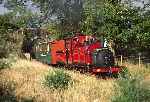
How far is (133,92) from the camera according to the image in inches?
518

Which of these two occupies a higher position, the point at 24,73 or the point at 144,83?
the point at 144,83

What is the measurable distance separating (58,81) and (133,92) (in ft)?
20.0

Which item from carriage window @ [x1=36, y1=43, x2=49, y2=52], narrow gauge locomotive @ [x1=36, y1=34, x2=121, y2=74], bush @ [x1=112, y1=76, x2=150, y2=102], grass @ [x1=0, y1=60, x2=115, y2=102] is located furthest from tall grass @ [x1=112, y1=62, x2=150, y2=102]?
carriage window @ [x1=36, y1=43, x2=49, y2=52]

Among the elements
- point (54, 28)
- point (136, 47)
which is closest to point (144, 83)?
point (136, 47)

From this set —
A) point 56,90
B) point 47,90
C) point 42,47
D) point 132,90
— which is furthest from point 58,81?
point 42,47

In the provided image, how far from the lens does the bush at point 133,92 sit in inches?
515

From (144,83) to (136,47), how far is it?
21.9 meters

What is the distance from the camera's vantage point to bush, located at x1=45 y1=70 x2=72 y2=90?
18.4m

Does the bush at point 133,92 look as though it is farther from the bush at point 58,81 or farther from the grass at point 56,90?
the bush at point 58,81

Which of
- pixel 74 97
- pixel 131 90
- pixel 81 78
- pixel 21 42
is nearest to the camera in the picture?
pixel 131 90

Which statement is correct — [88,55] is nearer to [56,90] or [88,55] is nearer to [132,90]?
[56,90]

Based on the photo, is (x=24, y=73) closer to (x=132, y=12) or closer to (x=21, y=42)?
(x=132, y=12)

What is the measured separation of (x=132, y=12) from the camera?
3089 centimetres

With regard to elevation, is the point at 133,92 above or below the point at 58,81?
above
